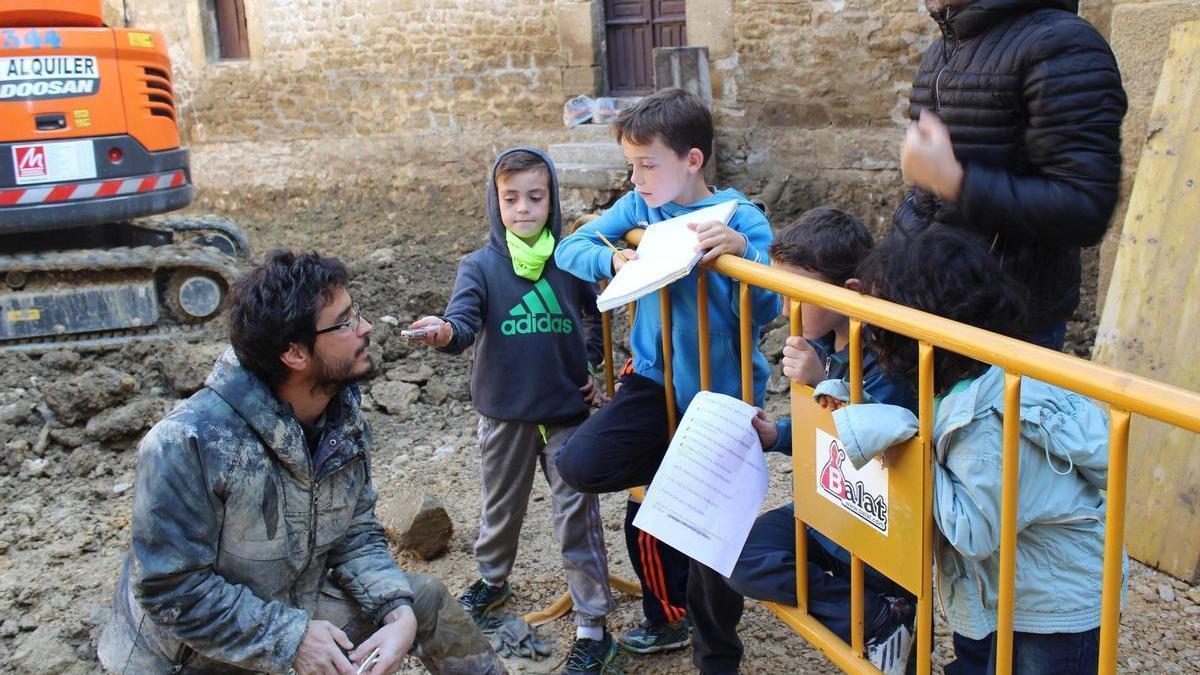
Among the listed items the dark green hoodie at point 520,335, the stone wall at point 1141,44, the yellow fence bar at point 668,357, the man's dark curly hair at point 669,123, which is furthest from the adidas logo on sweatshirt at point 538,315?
the stone wall at point 1141,44

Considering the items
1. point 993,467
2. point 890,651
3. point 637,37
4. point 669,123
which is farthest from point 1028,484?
point 637,37

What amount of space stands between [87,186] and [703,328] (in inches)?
229

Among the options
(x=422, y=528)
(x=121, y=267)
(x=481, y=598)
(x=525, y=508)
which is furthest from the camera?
(x=121, y=267)

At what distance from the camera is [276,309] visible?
278 cm

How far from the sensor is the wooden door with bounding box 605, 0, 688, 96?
1057 cm

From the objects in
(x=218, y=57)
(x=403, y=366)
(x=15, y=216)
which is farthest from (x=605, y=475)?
(x=218, y=57)

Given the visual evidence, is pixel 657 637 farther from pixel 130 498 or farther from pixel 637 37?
pixel 637 37

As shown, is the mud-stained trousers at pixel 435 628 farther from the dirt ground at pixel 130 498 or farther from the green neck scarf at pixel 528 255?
the green neck scarf at pixel 528 255


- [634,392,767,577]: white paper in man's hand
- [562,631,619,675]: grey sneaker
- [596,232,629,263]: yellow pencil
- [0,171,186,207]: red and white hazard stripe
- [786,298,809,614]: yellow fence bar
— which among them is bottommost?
[562,631,619,675]: grey sneaker

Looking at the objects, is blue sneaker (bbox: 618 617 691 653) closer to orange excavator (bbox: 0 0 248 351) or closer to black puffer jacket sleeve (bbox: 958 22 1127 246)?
black puffer jacket sleeve (bbox: 958 22 1127 246)

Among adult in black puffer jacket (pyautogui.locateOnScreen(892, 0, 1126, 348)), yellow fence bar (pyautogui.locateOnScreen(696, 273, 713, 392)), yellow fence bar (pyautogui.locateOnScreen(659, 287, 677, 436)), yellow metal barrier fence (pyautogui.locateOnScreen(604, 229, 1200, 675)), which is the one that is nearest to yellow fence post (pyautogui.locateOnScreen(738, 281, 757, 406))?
yellow metal barrier fence (pyautogui.locateOnScreen(604, 229, 1200, 675))

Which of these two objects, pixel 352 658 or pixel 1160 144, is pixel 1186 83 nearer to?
pixel 1160 144

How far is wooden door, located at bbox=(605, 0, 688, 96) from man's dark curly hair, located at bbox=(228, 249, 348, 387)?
8212 mm

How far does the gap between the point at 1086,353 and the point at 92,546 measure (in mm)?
5289
